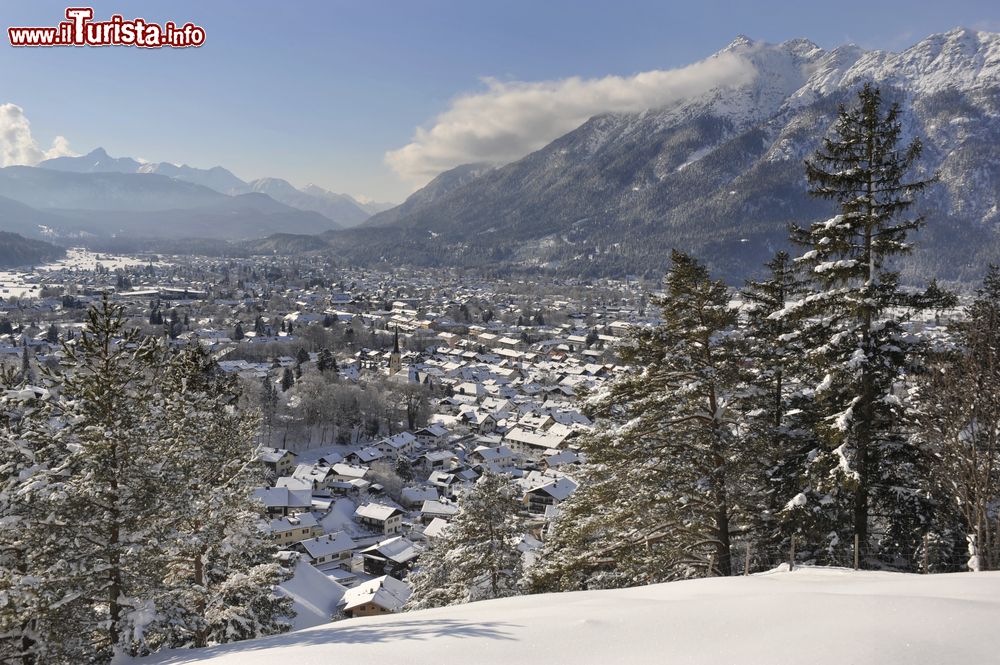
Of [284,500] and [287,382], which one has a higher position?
[287,382]

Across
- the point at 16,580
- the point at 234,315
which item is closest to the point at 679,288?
the point at 16,580

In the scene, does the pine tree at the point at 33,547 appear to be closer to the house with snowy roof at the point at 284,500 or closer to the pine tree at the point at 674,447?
the pine tree at the point at 674,447

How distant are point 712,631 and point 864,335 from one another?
7599 mm

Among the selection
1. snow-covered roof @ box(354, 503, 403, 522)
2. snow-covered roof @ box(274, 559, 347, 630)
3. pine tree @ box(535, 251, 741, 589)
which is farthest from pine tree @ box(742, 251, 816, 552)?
snow-covered roof @ box(354, 503, 403, 522)

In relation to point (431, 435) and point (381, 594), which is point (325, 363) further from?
point (381, 594)

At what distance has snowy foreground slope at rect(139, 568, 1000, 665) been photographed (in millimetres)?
4727

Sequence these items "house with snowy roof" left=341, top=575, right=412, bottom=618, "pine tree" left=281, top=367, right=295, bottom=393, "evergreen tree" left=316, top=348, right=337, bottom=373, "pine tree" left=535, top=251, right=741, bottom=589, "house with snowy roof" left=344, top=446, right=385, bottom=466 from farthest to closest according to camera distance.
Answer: "evergreen tree" left=316, top=348, right=337, bottom=373 → "pine tree" left=281, top=367, right=295, bottom=393 → "house with snowy roof" left=344, top=446, right=385, bottom=466 → "house with snowy roof" left=341, top=575, right=412, bottom=618 → "pine tree" left=535, top=251, right=741, bottom=589

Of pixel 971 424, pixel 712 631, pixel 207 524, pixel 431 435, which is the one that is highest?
pixel 971 424

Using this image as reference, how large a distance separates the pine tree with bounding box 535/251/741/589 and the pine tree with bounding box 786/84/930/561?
1647 millimetres

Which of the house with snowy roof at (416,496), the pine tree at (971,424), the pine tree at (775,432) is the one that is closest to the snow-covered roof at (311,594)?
the house with snowy roof at (416,496)

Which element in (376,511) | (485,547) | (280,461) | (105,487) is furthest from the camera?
(280,461)

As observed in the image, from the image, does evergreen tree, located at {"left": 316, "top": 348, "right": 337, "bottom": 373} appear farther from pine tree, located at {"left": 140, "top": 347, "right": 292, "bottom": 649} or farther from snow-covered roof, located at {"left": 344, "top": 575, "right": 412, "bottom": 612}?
pine tree, located at {"left": 140, "top": 347, "right": 292, "bottom": 649}

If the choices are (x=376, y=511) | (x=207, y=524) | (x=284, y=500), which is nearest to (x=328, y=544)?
(x=376, y=511)

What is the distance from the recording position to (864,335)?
10477 mm
